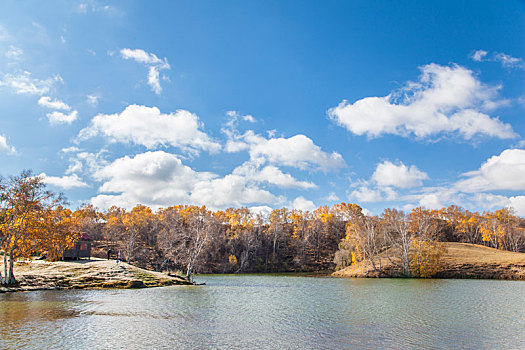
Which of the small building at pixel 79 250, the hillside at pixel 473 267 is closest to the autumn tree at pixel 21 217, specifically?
the small building at pixel 79 250

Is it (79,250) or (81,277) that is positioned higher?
(79,250)

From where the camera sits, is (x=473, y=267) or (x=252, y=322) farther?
(x=473, y=267)

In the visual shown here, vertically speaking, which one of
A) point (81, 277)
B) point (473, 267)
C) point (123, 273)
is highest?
point (81, 277)

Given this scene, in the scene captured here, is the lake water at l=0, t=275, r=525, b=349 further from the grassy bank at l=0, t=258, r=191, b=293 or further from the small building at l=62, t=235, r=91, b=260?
the small building at l=62, t=235, r=91, b=260

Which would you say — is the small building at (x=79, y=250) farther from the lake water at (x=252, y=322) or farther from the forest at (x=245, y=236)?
the lake water at (x=252, y=322)

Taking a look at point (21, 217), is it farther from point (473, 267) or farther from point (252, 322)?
point (473, 267)

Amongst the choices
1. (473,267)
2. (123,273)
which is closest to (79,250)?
(123,273)

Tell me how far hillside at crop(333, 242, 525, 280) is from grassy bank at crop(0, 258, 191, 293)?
4719 cm

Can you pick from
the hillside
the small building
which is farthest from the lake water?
the hillside

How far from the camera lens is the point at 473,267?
7931cm

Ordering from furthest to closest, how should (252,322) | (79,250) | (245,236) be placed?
(245,236) → (79,250) → (252,322)

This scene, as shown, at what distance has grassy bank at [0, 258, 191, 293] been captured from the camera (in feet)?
150

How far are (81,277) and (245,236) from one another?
85097 mm

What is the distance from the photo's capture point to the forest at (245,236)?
4578cm
